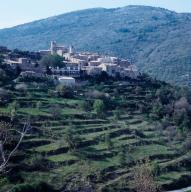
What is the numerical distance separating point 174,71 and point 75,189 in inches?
2978

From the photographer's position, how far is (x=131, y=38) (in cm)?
15538

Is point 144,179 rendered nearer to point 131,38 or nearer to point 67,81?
point 67,81

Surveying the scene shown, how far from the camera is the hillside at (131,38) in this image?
113 meters

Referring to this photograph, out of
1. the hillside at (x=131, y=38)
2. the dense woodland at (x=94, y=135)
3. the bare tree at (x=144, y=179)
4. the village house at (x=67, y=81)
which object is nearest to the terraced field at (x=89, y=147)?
the dense woodland at (x=94, y=135)

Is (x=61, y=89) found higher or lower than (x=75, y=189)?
higher

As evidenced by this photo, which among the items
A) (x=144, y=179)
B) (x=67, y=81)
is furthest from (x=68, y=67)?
(x=144, y=179)

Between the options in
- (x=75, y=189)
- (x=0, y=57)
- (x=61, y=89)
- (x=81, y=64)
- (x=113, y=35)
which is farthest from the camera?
(x=113, y=35)

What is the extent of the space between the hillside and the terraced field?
169ft

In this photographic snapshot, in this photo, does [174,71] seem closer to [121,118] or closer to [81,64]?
[81,64]

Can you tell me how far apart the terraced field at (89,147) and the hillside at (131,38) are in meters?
51.4

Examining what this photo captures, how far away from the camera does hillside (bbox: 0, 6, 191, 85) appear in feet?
372

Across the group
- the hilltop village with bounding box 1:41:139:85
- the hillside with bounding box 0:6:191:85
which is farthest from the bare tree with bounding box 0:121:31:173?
the hillside with bounding box 0:6:191:85

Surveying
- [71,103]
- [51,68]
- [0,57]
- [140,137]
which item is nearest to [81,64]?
[51,68]

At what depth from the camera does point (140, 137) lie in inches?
1891
